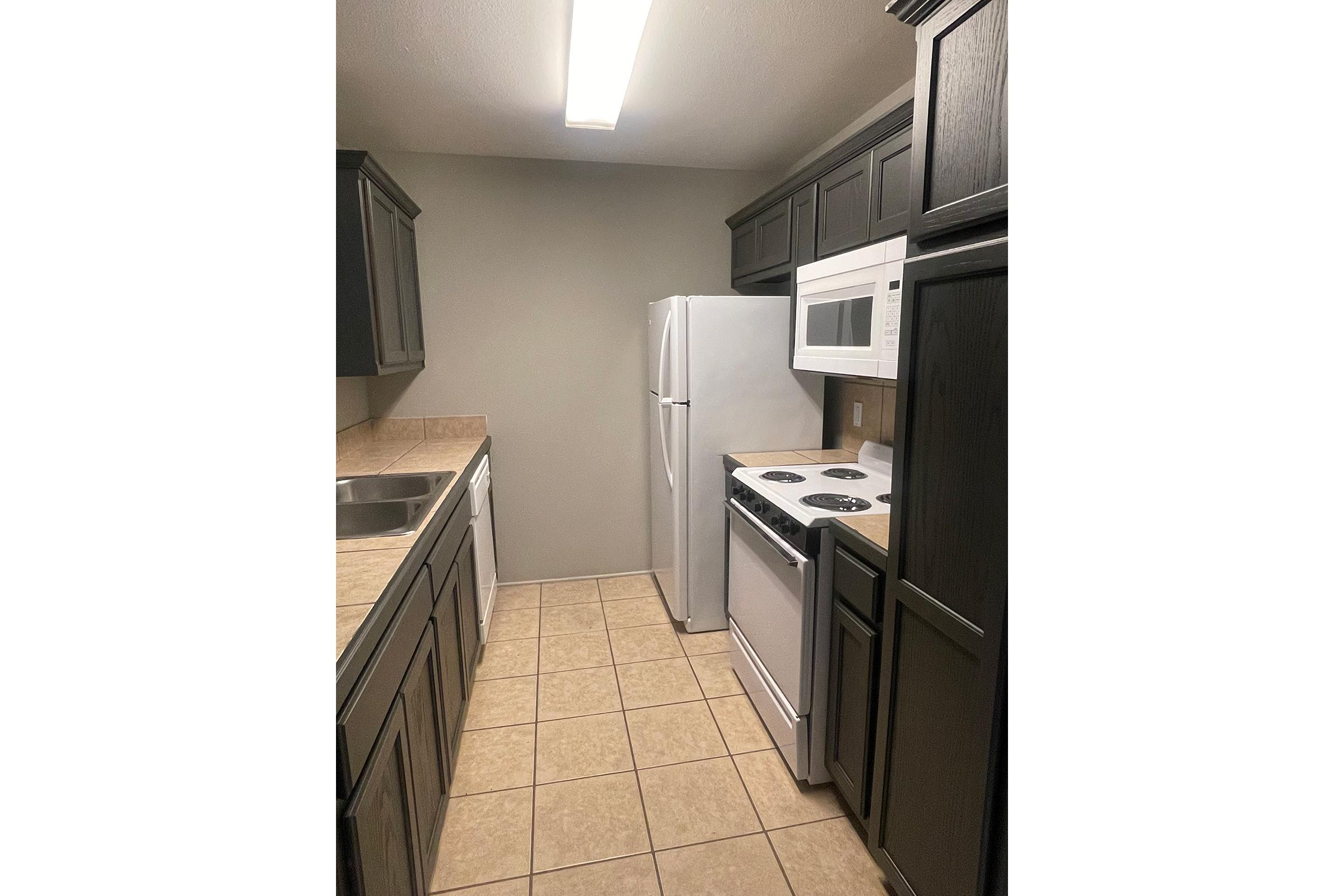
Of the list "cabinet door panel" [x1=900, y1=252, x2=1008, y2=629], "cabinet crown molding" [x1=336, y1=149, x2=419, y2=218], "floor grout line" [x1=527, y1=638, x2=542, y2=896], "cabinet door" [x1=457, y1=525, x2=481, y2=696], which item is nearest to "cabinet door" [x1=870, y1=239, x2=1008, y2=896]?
"cabinet door panel" [x1=900, y1=252, x2=1008, y2=629]

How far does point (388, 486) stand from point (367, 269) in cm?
81

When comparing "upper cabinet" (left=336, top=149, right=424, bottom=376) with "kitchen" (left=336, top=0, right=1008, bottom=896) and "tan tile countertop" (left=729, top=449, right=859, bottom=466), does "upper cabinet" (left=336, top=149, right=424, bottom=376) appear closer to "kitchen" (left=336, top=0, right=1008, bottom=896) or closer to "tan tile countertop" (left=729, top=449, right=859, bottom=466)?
"kitchen" (left=336, top=0, right=1008, bottom=896)

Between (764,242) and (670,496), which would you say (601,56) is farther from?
(670,496)

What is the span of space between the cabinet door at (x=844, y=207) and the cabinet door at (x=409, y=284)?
1811mm

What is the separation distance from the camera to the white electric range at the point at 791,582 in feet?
6.26

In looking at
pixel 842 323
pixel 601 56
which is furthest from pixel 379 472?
pixel 842 323

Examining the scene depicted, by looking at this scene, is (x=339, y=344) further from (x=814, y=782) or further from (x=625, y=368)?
(x=814, y=782)

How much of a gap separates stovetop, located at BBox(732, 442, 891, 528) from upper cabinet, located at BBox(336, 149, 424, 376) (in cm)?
148

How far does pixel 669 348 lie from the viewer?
300 centimetres

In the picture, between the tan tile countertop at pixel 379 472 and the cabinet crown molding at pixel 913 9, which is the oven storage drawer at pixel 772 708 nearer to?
the tan tile countertop at pixel 379 472
